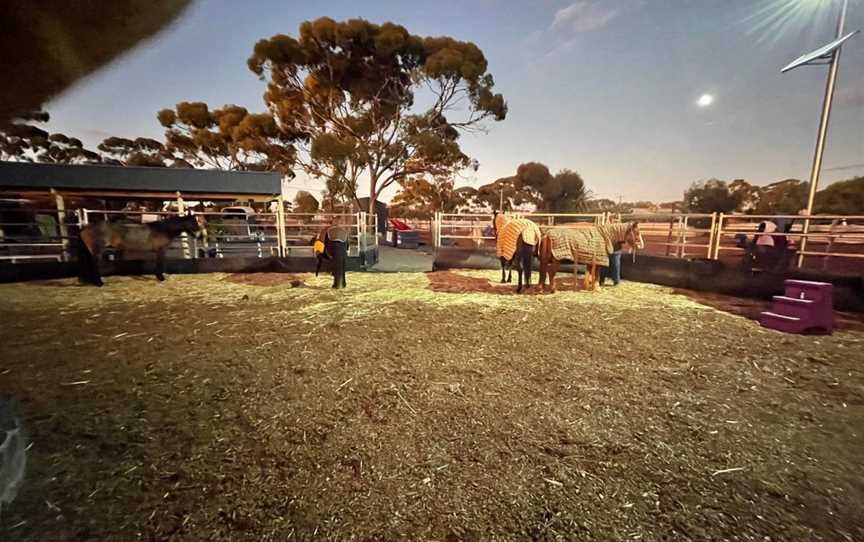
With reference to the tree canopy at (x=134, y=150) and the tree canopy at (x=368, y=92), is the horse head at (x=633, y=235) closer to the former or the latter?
the tree canopy at (x=368, y=92)

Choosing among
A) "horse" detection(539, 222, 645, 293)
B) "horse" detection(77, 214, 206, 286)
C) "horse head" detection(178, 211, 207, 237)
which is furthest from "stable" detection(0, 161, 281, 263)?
"horse" detection(539, 222, 645, 293)

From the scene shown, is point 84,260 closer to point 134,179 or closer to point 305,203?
point 134,179

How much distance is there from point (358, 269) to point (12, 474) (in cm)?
739

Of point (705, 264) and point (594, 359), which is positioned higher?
point (705, 264)

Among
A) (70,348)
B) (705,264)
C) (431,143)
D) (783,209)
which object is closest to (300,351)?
(70,348)

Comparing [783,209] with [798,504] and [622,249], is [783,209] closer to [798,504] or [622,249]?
[622,249]

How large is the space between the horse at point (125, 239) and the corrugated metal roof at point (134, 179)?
2.31m

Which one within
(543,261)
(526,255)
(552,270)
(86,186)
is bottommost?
(552,270)

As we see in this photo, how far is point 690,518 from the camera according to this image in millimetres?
1340

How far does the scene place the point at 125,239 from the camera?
22.6 feet

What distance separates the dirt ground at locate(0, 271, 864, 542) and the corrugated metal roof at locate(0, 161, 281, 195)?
6334 millimetres

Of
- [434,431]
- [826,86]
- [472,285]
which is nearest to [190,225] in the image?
[472,285]

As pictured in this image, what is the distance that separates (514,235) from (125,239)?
27.9 feet

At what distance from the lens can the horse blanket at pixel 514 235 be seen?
588cm
